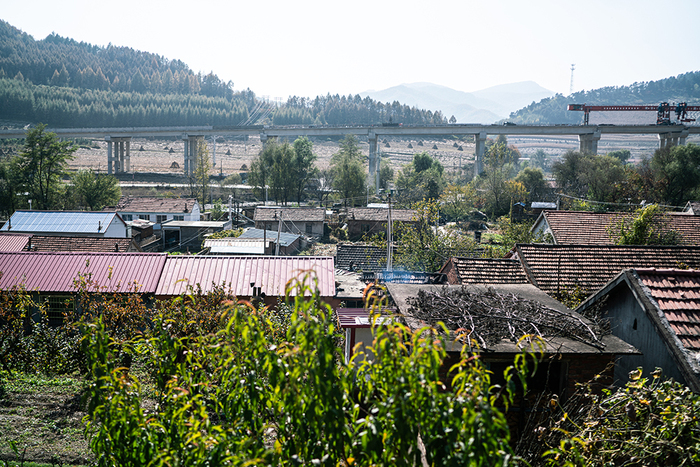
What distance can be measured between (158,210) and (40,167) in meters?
12.3

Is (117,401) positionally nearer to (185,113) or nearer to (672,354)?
(672,354)

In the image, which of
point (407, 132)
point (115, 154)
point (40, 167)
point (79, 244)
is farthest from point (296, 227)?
point (115, 154)

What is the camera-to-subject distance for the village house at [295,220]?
1793 inches

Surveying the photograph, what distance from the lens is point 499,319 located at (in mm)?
8031

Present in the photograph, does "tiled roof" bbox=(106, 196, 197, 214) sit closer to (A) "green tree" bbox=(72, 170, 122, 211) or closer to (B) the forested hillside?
(A) "green tree" bbox=(72, 170, 122, 211)

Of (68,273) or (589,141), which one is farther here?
(589,141)

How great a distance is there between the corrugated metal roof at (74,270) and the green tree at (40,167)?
34.2 m

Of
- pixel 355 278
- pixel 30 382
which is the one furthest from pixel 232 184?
pixel 30 382

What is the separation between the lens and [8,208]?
149 ft

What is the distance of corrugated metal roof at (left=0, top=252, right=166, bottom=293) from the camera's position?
16.2m

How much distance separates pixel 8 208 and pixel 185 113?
418 feet

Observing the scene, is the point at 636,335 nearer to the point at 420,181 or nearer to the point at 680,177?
the point at 680,177

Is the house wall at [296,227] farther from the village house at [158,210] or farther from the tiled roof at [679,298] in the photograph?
the tiled roof at [679,298]

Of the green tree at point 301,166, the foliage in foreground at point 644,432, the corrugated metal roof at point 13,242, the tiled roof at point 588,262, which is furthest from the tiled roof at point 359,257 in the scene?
the green tree at point 301,166
